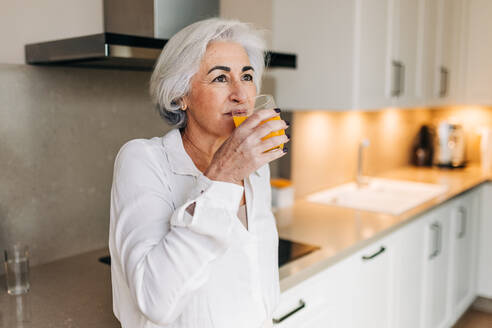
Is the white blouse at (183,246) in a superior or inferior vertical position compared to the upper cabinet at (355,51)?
inferior

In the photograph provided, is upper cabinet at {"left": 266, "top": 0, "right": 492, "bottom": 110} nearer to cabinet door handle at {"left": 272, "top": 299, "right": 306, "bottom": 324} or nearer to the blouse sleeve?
cabinet door handle at {"left": 272, "top": 299, "right": 306, "bottom": 324}

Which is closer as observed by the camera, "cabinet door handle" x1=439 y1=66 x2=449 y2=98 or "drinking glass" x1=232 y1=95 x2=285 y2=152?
"drinking glass" x1=232 y1=95 x2=285 y2=152

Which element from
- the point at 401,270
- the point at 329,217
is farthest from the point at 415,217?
the point at 329,217

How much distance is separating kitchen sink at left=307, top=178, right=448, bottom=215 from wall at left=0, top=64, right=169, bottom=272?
3.85 ft

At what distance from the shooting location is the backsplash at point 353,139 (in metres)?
2.67

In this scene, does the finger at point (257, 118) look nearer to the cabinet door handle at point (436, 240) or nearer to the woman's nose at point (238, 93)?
the woman's nose at point (238, 93)

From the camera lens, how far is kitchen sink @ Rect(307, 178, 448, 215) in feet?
8.02

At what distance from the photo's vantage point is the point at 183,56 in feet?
3.67

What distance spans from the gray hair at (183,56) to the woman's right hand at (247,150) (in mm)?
253

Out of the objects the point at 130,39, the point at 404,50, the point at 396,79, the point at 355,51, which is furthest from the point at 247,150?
the point at 404,50

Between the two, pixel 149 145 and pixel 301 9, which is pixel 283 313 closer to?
pixel 149 145

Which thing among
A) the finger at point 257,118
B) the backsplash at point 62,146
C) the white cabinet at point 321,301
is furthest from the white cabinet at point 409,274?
the finger at point 257,118

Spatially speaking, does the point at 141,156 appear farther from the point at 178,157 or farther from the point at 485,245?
the point at 485,245

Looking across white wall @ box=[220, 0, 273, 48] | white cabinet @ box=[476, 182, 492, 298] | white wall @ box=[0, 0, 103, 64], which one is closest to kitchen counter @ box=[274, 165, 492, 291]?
white cabinet @ box=[476, 182, 492, 298]
